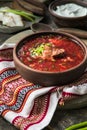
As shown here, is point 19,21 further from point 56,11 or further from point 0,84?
point 0,84

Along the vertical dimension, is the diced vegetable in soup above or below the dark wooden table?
above

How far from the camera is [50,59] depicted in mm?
1878

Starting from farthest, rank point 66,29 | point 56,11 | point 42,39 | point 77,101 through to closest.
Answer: point 56,11, point 66,29, point 42,39, point 77,101

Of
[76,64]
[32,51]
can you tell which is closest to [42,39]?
[32,51]

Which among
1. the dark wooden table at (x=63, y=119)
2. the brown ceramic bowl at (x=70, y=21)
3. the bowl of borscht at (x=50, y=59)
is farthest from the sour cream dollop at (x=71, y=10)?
the dark wooden table at (x=63, y=119)

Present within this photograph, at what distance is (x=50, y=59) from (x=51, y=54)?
3cm

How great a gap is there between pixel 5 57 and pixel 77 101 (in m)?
0.50

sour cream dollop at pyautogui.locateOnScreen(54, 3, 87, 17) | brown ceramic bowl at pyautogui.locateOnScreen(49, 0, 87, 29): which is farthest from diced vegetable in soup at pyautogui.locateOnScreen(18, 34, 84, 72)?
sour cream dollop at pyautogui.locateOnScreen(54, 3, 87, 17)

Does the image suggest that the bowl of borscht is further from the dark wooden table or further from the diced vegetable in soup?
the dark wooden table

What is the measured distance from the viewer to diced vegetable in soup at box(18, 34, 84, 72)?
184cm

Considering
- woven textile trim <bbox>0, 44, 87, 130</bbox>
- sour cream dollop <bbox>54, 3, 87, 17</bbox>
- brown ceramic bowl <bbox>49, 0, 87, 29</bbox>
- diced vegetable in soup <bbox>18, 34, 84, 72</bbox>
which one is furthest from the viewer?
sour cream dollop <bbox>54, 3, 87, 17</bbox>

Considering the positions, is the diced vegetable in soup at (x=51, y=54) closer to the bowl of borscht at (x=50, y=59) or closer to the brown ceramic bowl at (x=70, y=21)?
the bowl of borscht at (x=50, y=59)

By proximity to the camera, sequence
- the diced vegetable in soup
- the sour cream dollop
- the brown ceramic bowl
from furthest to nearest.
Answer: the sour cream dollop < the brown ceramic bowl < the diced vegetable in soup

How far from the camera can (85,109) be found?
1852 millimetres
